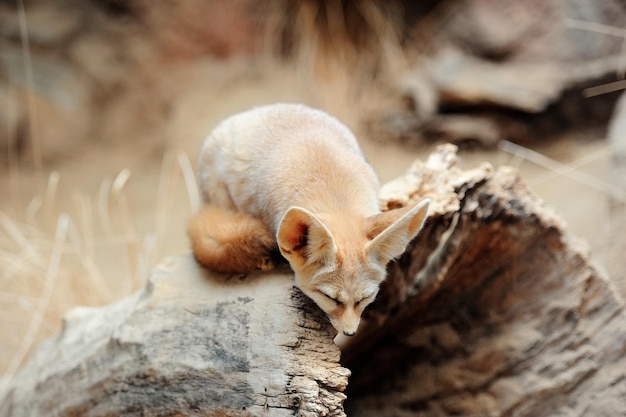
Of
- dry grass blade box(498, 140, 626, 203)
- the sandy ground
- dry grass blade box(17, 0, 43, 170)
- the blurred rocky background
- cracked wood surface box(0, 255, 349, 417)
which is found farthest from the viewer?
dry grass blade box(17, 0, 43, 170)

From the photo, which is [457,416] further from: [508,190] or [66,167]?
[66,167]

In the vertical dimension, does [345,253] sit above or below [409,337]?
below

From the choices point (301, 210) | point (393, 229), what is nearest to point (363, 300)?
point (393, 229)

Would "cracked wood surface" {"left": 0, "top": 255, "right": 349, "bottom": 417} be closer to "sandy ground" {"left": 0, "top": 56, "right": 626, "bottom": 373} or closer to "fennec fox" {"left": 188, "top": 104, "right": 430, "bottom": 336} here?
"fennec fox" {"left": 188, "top": 104, "right": 430, "bottom": 336}

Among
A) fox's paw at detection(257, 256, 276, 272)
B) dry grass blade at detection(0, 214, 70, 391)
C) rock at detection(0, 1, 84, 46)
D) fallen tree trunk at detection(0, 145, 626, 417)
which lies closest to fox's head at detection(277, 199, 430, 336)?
fallen tree trunk at detection(0, 145, 626, 417)

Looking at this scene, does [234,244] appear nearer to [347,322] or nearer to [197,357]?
[197,357]

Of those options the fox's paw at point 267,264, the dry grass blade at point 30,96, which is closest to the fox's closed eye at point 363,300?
the fox's paw at point 267,264
